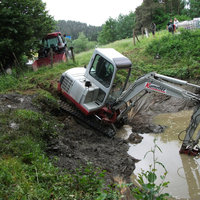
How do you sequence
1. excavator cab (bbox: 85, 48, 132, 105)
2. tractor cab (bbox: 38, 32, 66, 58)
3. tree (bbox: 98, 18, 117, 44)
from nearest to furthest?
excavator cab (bbox: 85, 48, 132, 105) → tractor cab (bbox: 38, 32, 66, 58) → tree (bbox: 98, 18, 117, 44)

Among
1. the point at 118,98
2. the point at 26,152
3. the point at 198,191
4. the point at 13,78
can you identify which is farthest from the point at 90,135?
the point at 13,78

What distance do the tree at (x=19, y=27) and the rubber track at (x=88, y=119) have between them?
18.8ft

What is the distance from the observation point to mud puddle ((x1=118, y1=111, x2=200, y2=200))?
5.59m

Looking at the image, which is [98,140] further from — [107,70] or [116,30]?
[116,30]

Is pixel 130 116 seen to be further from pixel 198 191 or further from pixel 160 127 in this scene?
pixel 198 191

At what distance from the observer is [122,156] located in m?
6.93

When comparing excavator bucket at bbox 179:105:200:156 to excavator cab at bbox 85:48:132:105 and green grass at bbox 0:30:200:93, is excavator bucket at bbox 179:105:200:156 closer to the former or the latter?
excavator cab at bbox 85:48:132:105

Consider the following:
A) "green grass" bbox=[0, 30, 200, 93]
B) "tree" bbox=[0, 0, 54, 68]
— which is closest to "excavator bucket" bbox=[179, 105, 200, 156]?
"green grass" bbox=[0, 30, 200, 93]

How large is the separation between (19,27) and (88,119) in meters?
7.65

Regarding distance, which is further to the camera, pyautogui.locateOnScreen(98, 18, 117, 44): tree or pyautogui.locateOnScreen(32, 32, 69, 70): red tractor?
pyautogui.locateOnScreen(98, 18, 117, 44): tree

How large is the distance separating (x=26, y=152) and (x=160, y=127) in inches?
213

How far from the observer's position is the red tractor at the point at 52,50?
1609 cm

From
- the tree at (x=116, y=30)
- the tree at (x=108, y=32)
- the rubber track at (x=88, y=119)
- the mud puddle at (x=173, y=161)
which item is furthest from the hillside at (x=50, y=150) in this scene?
the tree at (x=108, y=32)

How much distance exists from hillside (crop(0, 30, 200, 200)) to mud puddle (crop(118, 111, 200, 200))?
1.42 feet
